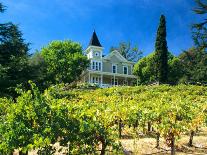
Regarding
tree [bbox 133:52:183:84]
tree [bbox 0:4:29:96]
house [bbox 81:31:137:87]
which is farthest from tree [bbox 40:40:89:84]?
tree [bbox 0:4:29:96]

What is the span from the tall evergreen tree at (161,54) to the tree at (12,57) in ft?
62.3

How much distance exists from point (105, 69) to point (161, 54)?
56.9ft

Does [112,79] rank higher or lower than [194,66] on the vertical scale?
lower

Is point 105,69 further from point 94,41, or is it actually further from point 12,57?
point 12,57

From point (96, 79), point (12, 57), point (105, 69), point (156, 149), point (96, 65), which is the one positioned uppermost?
point (96, 65)

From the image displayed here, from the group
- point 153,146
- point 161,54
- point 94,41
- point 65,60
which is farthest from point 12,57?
point 94,41

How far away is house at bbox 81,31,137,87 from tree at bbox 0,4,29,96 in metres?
28.2

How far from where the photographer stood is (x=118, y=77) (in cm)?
6488

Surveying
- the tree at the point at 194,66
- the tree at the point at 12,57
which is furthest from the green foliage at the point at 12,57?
the tree at the point at 194,66

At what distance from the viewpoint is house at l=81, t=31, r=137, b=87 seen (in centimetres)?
6216

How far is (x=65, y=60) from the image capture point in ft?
189

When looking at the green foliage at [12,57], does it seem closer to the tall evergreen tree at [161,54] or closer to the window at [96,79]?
the tall evergreen tree at [161,54]

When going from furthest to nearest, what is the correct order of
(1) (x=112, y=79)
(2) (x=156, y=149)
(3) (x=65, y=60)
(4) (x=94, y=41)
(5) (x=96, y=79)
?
(1) (x=112, y=79), (4) (x=94, y=41), (5) (x=96, y=79), (3) (x=65, y=60), (2) (x=156, y=149)

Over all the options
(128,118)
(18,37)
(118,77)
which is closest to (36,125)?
(128,118)
